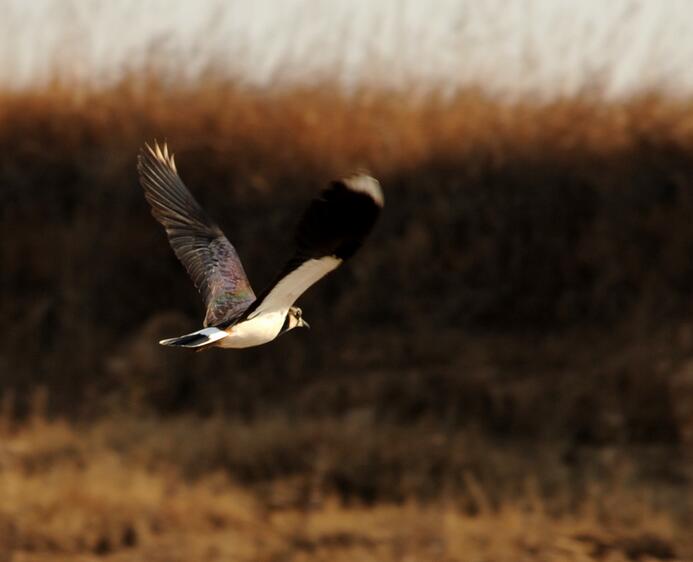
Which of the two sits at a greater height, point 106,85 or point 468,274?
point 106,85

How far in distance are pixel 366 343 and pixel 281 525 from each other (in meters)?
1.33

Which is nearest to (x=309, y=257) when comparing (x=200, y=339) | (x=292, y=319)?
(x=200, y=339)

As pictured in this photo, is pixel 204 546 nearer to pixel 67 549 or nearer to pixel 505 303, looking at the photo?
pixel 67 549

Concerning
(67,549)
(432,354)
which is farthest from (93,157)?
(67,549)

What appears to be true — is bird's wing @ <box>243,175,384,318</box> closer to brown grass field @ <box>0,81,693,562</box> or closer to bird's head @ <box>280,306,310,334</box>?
bird's head @ <box>280,306,310,334</box>

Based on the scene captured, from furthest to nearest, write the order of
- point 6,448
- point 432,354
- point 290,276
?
point 432,354 < point 6,448 < point 290,276

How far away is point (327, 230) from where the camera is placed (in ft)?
7.11

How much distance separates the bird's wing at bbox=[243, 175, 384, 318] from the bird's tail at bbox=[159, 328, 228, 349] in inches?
2.6

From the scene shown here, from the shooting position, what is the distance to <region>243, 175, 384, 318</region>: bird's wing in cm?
212

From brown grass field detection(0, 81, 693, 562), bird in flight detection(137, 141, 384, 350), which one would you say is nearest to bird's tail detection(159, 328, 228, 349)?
bird in flight detection(137, 141, 384, 350)

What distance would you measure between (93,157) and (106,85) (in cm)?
39

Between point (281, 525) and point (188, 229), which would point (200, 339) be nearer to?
point (188, 229)

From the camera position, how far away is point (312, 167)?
21.6 ft

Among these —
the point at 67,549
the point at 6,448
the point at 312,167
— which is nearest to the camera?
the point at 67,549
